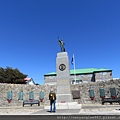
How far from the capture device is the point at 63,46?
17266 millimetres

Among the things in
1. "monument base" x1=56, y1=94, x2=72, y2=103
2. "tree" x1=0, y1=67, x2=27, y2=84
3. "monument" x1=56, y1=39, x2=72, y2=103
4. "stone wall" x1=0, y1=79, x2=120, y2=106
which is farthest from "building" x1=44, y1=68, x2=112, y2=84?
"monument base" x1=56, y1=94, x2=72, y2=103

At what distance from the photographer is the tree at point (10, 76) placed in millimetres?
42344

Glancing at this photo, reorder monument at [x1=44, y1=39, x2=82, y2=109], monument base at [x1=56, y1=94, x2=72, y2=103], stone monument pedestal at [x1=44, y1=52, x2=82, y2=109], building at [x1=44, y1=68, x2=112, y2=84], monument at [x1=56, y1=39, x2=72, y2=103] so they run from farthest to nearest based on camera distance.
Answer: building at [x1=44, y1=68, x2=112, y2=84], monument at [x1=56, y1=39, x2=72, y2=103], monument base at [x1=56, y1=94, x2=72, y2=103], stone monument pedestal at [x1=44, y1=52, x2=82, y2=109], monument at [x1=44, y1=39, x2=82, y2=109]

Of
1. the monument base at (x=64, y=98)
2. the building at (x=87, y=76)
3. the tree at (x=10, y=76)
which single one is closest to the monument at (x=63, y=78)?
the monument base at (x=64, y=98)

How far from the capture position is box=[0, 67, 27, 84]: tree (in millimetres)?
42344

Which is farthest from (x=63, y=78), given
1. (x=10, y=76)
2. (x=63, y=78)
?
(x=10, y=76)

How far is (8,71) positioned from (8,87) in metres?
20.5

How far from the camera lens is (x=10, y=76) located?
42.3 metres

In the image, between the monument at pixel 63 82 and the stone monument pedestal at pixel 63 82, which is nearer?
the monument at pixel 63 82

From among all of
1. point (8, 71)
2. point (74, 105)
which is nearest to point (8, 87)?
point (74, 105)

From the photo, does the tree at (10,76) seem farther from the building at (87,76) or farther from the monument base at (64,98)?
the monument base at (64,98)

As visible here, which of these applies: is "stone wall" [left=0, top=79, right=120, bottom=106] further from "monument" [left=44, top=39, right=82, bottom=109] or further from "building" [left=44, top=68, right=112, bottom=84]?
"building" [left=44, top=68, right=112, bottom=84]

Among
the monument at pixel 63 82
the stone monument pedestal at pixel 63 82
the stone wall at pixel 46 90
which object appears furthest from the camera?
the stone wall at pixel 46 90

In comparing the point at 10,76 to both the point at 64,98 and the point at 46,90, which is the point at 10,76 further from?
the point at 64,98
